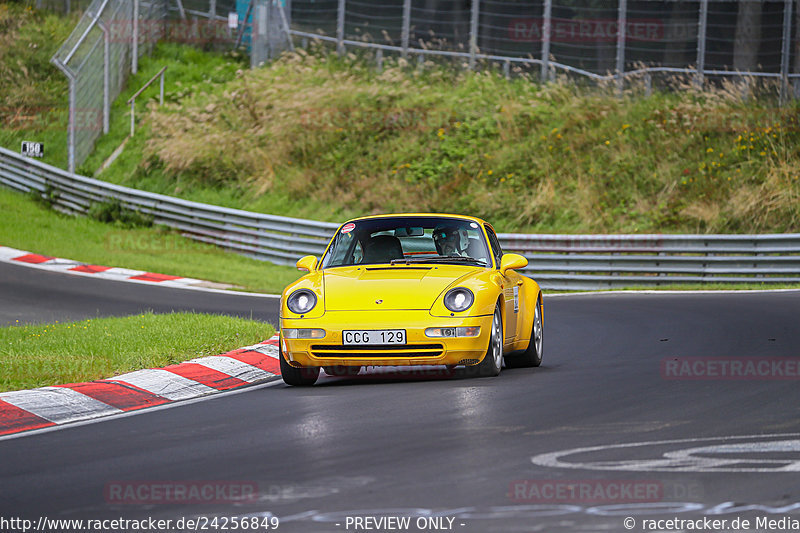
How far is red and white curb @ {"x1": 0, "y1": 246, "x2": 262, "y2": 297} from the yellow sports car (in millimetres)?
10424

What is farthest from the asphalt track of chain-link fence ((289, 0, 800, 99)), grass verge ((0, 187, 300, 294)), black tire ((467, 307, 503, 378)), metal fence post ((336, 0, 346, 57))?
metal fence post ((336, 0, 346, 57))

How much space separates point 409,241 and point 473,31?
20681 millimetres

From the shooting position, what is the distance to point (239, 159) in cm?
3177

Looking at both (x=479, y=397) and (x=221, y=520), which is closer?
(x=221, y=520)

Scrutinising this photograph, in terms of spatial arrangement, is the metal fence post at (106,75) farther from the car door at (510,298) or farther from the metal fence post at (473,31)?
the car door at (510,298)

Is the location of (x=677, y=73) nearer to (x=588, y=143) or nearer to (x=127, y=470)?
(x=588, y=143)

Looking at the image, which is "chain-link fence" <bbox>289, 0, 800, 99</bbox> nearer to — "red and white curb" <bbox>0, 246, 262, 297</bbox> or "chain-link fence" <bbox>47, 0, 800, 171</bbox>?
"chain-link fence" <bbox>47, 0, 800, 171</bbox>

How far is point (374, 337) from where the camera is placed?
910cm

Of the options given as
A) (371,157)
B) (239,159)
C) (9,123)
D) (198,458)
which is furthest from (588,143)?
(198,458)

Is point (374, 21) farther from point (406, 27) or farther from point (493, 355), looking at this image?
point (493, 355)

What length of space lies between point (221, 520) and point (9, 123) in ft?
108

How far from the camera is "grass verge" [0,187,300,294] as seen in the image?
23250 millimetres

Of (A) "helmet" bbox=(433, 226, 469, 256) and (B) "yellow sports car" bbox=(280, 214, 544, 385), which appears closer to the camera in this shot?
(B) "yellow sports car" bbox=(280, 214, 544, 385)

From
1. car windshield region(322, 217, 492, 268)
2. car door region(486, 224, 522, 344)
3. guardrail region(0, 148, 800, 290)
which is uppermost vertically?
car windshield region(322, 217, 492, 268)
